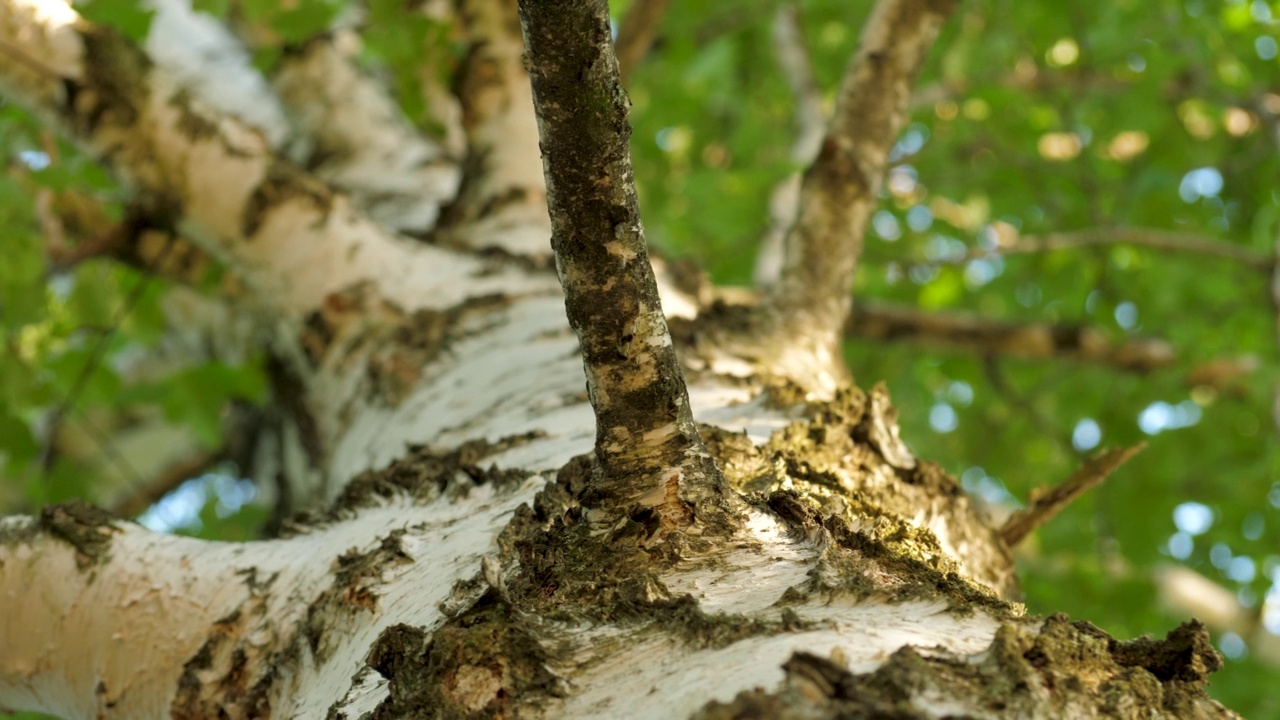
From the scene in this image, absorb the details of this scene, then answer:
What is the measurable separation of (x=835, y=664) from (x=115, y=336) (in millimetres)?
3123

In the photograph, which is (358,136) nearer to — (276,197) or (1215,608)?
(276,197)

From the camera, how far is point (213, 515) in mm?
3414

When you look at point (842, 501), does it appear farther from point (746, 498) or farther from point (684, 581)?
point (684, 581)

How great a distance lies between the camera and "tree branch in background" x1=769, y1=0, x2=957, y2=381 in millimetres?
1920

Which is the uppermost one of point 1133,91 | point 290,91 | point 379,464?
point 1133,91

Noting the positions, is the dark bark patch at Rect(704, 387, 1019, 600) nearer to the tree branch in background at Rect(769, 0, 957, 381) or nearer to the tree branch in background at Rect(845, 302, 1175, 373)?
the tree branch in background at Rect(769, 0, 957, 381)

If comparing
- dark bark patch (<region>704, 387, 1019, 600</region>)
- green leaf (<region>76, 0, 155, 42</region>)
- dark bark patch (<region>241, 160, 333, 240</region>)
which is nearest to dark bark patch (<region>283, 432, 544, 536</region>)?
dark bark patch (<region>704, 387, 1019, 600</region>)

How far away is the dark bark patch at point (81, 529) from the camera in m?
1.40

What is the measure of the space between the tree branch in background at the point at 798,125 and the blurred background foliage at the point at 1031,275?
0.34 feet

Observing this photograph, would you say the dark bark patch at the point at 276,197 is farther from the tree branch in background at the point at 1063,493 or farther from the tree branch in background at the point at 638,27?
the tree branch in background at the point at 1063,493

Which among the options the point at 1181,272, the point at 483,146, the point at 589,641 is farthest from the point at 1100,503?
the point at 589,641

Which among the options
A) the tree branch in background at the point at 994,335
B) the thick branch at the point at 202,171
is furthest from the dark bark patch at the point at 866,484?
the tree branch in background at the point at 994,335

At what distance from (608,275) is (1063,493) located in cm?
94

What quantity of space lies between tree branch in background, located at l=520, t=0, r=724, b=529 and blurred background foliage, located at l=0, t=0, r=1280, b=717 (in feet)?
6.47
